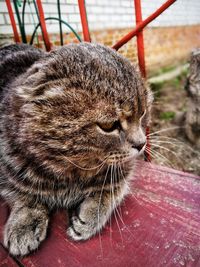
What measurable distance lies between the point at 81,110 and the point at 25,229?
1.57 ft

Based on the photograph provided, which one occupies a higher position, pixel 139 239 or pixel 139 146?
pixel 139 146

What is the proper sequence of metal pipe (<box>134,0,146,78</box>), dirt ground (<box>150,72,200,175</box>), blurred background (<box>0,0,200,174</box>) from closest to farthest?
metal pipe (<box>134,0,146,78</box>), dirt ground (<box>150,72,200,175</box>), blurred background (<box>0,0,200,174</box>)

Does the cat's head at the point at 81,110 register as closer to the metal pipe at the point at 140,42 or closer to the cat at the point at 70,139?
the cat at the point at 70,139

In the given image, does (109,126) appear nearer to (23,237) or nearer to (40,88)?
(40,88)

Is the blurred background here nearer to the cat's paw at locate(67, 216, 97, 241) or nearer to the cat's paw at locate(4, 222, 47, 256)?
the cat's paw at locate(67, 216, 97, 241)

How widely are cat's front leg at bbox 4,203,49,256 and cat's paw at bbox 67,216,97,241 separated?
100 mm

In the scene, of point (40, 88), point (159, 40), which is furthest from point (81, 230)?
point (159, 40)

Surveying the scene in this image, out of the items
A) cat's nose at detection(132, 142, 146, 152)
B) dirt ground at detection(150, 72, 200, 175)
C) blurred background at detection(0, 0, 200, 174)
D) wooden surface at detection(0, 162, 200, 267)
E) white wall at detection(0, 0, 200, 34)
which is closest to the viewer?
wooden surface at detection(0, 162, 200, 267)

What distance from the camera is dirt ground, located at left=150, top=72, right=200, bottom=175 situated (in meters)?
1.83

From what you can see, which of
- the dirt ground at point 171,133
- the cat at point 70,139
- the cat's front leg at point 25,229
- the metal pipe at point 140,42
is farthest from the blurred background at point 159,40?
the cat's front leg at point 25,229

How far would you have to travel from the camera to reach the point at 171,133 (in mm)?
2262

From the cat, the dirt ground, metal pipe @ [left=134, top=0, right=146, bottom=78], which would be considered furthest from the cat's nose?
metal pipe @ [left=134, top=0, right=146, bottom=78]

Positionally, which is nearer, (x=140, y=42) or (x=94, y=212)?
(x=94, y=212)

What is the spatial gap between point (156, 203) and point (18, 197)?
1.88 ft
